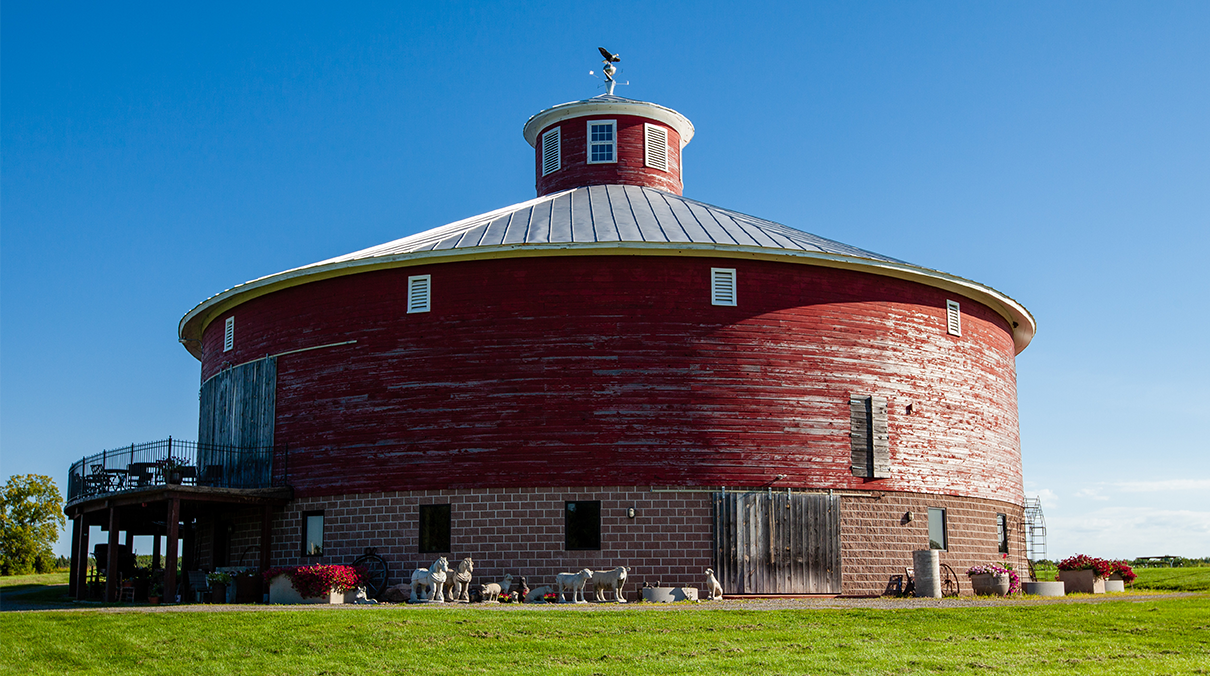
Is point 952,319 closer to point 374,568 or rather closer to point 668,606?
point 668,606

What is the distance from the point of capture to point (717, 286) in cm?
2564

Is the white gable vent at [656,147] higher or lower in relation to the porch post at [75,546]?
higher

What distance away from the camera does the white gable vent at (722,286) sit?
83.9 feet

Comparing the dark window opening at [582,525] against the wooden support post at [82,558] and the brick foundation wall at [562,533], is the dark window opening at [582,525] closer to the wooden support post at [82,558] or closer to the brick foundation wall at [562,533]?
the brick foundation wall at [562,533]

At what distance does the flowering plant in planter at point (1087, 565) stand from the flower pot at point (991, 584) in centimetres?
179

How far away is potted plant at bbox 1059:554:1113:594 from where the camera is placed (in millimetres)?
26891

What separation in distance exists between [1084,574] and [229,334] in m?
22.1

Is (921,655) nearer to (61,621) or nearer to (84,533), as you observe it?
(61,621)

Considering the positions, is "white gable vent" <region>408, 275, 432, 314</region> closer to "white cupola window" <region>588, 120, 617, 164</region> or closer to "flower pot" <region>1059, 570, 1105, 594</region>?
"white cupola window" <region>588, 120, 617, 164</region>

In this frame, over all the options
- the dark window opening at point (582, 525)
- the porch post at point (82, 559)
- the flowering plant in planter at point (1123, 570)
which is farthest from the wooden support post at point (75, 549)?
the flowering plant in planter at point (1123, 570)

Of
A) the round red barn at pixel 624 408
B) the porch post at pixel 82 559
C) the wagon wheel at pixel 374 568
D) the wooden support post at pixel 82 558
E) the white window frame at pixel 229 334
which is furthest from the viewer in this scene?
the wooden support post at pixel 82 558

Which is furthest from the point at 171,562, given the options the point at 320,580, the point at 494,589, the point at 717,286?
the point at 717,286

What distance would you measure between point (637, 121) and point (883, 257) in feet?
32.6

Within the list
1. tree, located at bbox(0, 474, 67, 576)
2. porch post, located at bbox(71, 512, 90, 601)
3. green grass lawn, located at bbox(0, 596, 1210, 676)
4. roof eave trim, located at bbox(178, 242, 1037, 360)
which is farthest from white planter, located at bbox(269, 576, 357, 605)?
tree, located at bbox(0, 474, 67, 576)
